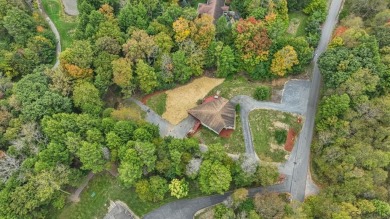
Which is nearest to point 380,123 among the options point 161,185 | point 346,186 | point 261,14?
point 346,186

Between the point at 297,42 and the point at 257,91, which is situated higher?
the point at 297,42

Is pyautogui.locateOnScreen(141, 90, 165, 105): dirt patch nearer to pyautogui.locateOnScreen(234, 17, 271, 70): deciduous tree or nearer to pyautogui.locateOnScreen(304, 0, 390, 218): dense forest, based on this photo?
pyautogui.locateOnScreen(234, 17, 271, 70): deciduous tree

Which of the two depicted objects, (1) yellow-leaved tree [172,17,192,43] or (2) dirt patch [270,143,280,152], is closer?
(2) dirt patch [270,143,280,152]

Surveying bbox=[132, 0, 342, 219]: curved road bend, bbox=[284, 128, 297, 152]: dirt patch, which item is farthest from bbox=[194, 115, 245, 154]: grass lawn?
bbox=[132, 0, 342, 219]: curved road bend

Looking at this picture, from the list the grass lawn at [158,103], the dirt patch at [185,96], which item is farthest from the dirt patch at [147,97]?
the dirt patch at [185,96]

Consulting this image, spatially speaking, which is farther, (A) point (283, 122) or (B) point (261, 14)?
(B) point (261, 14)

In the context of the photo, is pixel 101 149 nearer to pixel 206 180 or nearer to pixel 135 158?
pixel 135 158
